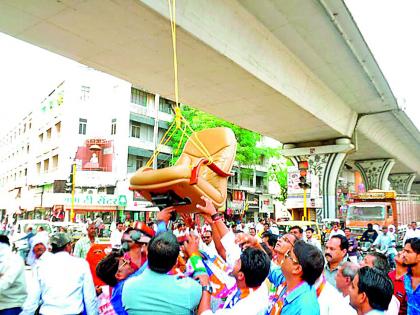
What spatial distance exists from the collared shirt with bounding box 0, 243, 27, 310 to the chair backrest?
185cm

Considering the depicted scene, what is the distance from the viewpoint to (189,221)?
4.00m

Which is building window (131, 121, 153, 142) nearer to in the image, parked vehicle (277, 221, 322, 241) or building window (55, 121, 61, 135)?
building window (55, 121, 61, 135)

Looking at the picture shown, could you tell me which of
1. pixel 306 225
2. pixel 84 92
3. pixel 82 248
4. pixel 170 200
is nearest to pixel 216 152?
pixel 170 200

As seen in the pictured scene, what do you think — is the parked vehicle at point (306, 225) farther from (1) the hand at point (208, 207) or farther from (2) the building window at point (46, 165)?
(2) the building window at point (46, 165)

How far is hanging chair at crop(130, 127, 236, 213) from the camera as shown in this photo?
331cm

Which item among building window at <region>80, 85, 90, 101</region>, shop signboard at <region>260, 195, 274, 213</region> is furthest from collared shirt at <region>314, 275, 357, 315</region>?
shop signboard at <region>260, 195, 274, 213</region>

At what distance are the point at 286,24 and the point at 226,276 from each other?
21.8ft

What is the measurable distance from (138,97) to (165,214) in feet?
Result: 83.4

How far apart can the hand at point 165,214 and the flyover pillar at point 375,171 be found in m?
22.4

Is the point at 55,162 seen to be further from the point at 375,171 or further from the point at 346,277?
the point at 346,277

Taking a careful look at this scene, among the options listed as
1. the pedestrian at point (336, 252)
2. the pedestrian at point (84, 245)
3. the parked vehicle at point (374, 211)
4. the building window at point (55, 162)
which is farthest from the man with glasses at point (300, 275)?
the building window at point (55, 162)

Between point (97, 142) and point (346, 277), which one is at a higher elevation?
point (97, 142)

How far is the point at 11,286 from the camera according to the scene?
11.3 feet

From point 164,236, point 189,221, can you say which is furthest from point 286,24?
point 164,236
